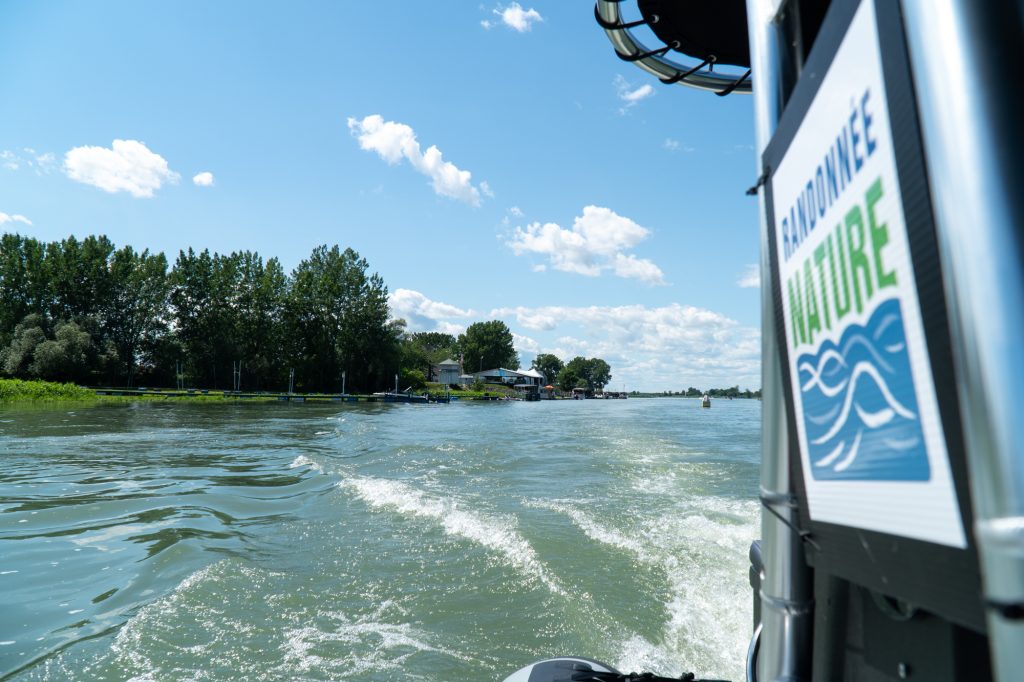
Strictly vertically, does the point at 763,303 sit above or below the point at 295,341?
below

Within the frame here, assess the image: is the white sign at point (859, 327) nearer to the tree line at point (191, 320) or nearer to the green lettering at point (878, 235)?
the green lettering at point (878, 235)

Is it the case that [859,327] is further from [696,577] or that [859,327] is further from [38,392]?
[38,392]

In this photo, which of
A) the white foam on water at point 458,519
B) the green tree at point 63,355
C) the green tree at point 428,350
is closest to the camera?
the white foam on water at point 458,519

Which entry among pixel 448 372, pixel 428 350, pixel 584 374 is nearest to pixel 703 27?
pixel 448 372

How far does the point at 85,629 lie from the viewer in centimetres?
331

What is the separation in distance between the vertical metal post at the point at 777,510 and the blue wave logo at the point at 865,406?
0.13 meters

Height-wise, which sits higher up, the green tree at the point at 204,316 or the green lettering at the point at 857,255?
A: the green tree at the point at 204,316

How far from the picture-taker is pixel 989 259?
0.60 meters

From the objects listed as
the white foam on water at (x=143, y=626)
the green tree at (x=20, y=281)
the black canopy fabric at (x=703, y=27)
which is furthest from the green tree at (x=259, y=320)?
the black canopy fabric at (x=703, y=27)

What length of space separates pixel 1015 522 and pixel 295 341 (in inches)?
2458

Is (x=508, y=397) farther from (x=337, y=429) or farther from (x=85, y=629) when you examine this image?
(x=85, y=629)

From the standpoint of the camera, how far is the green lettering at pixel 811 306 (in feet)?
3.37

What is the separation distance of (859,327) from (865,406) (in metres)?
0.13

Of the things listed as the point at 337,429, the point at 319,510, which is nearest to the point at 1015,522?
the point at 319,510
